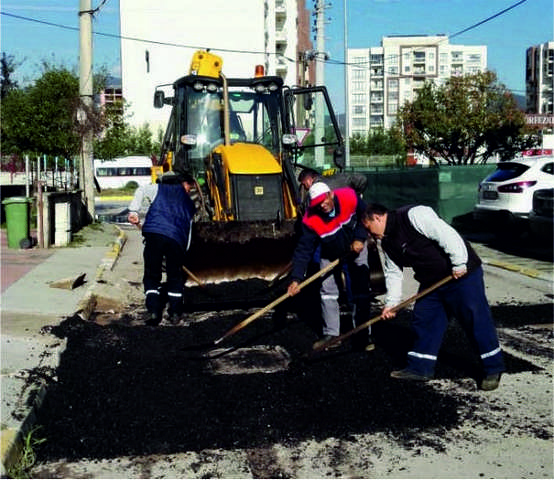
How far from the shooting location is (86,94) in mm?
19297

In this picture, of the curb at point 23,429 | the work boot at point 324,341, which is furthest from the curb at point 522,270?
the curb at point 23,429

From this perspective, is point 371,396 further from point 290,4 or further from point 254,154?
point 290,4

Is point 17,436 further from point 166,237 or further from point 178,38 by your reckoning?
point 178,38

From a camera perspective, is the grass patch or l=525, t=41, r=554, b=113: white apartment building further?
l=525, t=41, r=554, b=113: white apartment building

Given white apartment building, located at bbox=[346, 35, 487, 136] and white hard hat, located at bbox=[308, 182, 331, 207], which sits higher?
white apartment building, located at bbox=[346, 35, 487, 136]

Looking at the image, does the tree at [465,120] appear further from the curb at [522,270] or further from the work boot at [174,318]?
the work boot at [174,318]

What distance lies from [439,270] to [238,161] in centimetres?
500

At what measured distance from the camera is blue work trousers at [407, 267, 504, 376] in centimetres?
578

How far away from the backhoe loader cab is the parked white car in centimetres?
503

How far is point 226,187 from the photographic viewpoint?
409 inches

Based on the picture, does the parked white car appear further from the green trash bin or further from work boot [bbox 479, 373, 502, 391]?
work boot [bbox 479, 373, 502, 391]

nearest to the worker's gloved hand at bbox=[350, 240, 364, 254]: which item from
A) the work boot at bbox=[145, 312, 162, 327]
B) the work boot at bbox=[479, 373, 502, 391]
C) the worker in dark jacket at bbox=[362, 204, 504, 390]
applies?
the worker in dark jacket at bbox=[362, 204, 504, 390]

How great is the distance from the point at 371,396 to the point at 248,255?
4413 mm

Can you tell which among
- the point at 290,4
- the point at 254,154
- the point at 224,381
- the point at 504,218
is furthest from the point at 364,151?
the point at 224,381
